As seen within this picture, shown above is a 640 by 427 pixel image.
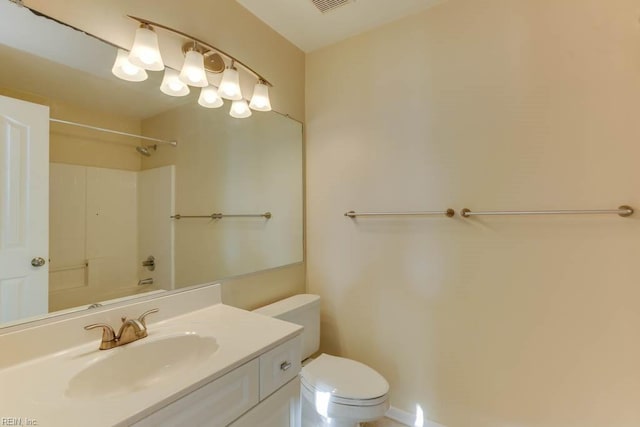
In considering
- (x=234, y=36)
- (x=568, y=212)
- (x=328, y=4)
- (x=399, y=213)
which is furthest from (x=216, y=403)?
(x=328, y=4)

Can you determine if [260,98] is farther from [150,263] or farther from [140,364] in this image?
[140,364]

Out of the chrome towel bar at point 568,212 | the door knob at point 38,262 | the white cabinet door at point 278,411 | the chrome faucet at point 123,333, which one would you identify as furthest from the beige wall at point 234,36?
the chrome towel bar at point 568,212

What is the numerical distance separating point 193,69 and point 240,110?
36cm

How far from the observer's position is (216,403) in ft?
2.53

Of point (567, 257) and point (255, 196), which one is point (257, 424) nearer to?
point (255, 196)

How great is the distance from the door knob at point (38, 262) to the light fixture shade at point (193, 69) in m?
0.87

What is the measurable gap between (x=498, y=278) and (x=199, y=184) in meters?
1.58

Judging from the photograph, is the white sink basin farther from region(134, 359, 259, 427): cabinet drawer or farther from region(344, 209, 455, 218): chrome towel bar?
region(344, 209, 455, 218): chrome towel bar

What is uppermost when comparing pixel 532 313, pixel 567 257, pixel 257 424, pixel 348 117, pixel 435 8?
pixel 435 8

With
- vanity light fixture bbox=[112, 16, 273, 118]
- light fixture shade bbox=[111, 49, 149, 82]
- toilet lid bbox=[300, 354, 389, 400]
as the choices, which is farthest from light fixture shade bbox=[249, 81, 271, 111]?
toilet lid bbox=[300, 354, 389, 400]

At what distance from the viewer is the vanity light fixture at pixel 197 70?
1.07 metres

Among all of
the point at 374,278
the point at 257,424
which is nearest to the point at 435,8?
the point at 374,278

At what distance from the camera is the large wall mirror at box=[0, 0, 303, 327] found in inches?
36.0

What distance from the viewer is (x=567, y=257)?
1219mm
